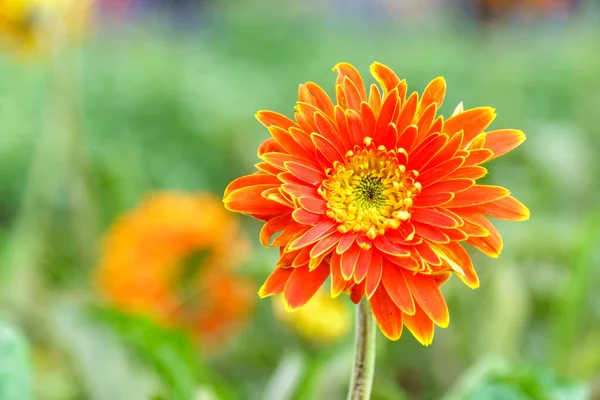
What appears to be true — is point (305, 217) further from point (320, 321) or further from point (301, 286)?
point (320, 321)

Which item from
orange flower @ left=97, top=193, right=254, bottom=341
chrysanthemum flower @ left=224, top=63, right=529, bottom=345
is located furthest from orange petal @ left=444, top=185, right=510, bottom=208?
orange flower @ left=97, top=193, right=254, bottom=341

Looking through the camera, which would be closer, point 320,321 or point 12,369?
point 12,369

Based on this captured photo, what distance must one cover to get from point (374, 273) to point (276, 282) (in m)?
0.05

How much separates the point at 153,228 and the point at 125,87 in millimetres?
1014

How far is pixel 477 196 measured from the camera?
0.38 m

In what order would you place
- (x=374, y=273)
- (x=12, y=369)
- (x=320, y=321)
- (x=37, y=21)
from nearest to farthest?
(x=374, y=273) < (x=12, y=369) < (x=320, y=321) < (x=37, y=21)

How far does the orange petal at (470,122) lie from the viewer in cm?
39

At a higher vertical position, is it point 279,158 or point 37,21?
point 37,21

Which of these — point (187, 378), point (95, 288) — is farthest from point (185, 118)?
point (187, 378)

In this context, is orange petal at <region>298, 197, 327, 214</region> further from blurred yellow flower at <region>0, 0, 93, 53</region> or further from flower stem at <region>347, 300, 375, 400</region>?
blurred yellow flower at <region>0, 0, 93, 53</region>

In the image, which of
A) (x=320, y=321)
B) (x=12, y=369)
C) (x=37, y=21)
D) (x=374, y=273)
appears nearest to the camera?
(x=374, y=273)

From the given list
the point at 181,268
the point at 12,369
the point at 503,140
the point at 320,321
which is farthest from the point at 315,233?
the point at 181,268

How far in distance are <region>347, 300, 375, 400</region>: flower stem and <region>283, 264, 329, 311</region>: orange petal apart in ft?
0.11

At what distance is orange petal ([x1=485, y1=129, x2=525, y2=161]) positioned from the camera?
0.40 m
